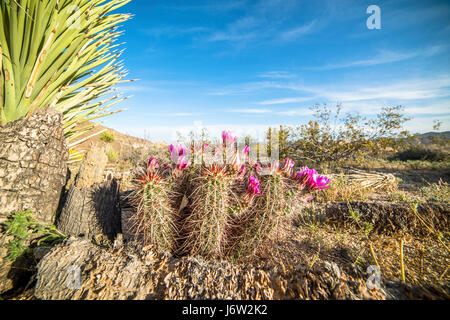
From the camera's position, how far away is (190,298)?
39.3 inches

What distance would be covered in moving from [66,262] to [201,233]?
809 millimetres

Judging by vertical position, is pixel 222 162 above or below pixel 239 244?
above

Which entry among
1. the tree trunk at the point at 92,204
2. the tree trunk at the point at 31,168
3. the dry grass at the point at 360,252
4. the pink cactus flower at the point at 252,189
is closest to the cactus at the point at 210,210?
the pink cactus flower at the point at 252,189

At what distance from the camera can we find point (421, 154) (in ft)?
26.8

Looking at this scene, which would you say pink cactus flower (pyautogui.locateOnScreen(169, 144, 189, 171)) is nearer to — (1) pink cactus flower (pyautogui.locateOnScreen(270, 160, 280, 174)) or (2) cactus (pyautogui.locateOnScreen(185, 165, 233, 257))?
(2) cactus (pyautogui.locateOnScreen(185, 165, 233, 257))

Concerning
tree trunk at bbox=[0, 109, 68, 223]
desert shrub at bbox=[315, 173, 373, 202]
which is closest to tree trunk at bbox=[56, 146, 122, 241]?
tree trunk at bbox=[0, 109, 68, 223]

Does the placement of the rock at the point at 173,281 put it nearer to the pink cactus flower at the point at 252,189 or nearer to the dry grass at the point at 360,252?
the dry grass at the point at 360,252

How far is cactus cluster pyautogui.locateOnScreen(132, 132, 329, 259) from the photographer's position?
56.6 inches

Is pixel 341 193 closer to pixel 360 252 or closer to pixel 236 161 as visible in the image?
pixel 360 252

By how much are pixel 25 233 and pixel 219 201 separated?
4.61 feet

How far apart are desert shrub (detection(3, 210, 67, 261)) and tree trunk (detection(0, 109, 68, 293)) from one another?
0.18 ft
